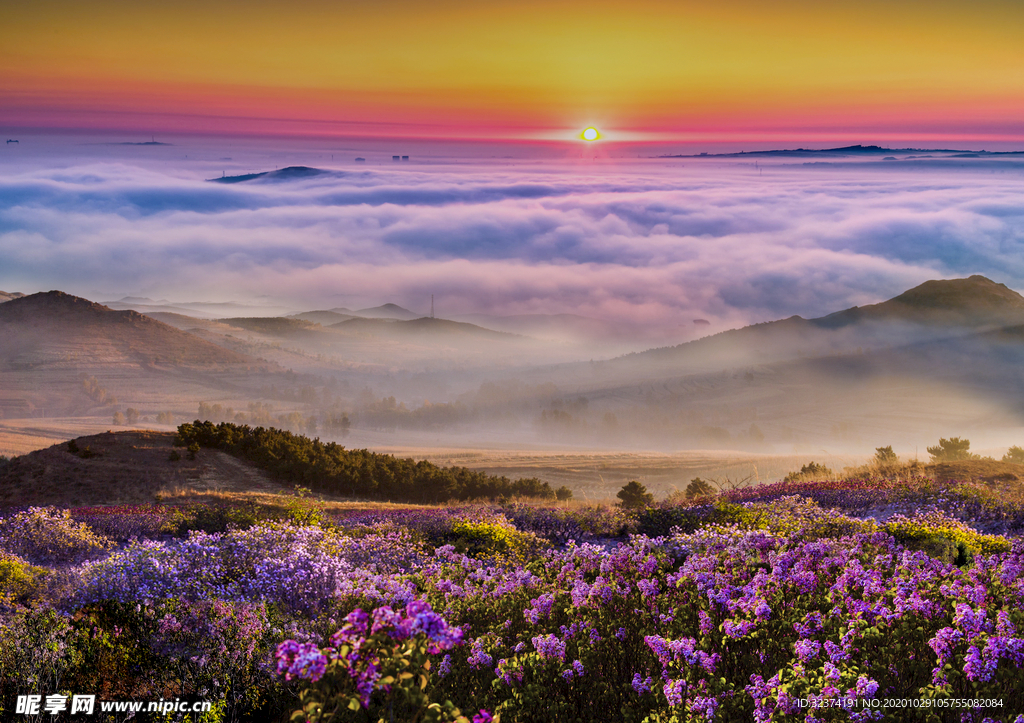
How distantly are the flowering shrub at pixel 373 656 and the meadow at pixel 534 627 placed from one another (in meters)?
0.01

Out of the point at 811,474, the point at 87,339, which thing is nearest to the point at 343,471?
the point at 811,474

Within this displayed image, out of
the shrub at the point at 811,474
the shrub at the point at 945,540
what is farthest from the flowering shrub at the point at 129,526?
the shrub at the point at 811,474

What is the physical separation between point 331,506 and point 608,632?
13.3m

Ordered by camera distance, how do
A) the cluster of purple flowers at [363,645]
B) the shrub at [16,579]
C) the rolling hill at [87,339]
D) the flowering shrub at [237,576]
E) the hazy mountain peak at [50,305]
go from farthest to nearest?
1. the hazy mountain peak at [50,305]
2. the rolling hill at [87,339]
3. the shrub at [16,579]
4. the flowering shrub at [237,576]
5. the cluster of purple flowers at [363,645]

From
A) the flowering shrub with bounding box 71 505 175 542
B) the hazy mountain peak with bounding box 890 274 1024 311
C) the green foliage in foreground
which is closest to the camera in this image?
the flowering shrub with bounding box 71 505 175 542

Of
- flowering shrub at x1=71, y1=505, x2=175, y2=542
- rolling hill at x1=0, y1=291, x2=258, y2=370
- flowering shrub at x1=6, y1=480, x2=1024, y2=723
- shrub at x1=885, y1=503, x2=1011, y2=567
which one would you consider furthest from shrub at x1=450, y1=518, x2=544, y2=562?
rolling hill at x1=0, y1=291, x2=258, y2=370

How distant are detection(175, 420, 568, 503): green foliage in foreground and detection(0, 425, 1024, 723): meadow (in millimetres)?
14563

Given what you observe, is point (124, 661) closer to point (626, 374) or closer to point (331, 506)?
point (331, 506)

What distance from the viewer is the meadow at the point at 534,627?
15.9 ft

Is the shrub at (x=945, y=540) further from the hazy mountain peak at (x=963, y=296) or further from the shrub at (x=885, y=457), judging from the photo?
the hazy mountain peak at (x=963, y=296)

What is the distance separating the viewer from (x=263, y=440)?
2672 cm

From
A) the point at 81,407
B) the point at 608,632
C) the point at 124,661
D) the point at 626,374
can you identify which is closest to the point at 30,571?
the point at 124,661

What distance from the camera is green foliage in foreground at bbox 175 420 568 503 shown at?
2536 cm

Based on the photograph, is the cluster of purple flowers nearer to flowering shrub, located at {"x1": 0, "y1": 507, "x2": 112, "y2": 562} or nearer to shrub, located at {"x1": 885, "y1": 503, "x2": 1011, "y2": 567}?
shrub, located at {"x1": 885, "y1": 503, "x2": 1011, "y2": 567}
